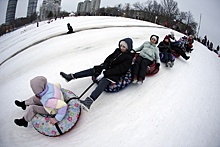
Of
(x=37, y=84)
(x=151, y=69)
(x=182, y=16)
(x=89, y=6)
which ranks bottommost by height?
(x=37, y=84)

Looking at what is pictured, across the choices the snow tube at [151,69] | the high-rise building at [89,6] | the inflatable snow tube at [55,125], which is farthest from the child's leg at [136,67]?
the high-rise building at [89,6]

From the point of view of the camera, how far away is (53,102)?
166 centimetres

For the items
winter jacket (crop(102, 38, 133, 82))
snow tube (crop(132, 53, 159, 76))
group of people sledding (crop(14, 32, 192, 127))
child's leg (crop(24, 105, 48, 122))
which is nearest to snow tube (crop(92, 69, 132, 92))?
group of people sledding (crop(14, 32, 192, 127))

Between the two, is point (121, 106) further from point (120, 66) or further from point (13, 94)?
point (13, 94)

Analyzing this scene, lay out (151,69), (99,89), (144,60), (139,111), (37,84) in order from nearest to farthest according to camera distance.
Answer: (37,84)
(99,89)
(139,111)
(144,60)
(151,69)

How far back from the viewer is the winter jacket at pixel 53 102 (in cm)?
166

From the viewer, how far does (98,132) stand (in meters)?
1.92

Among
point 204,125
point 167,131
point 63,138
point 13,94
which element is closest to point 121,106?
point 167,131

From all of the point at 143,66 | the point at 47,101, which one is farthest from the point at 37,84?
the point at 143,66

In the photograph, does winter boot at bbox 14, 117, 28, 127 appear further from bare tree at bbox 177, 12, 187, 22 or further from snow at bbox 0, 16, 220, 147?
bare tree at bbox 177, 12, 187, 22

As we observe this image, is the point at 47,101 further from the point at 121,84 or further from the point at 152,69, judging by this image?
the point at 152,69

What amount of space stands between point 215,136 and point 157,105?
2.57ft

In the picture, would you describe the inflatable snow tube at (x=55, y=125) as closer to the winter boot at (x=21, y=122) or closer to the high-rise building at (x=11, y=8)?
the winter boot at (x=21, y=122)

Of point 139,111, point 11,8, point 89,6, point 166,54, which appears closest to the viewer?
point 139,111
